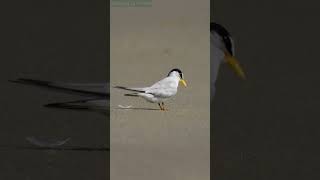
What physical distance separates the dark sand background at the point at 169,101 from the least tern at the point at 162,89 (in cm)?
4

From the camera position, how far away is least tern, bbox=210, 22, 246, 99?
144 inches

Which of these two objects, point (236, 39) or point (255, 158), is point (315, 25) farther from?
point (255, 158)

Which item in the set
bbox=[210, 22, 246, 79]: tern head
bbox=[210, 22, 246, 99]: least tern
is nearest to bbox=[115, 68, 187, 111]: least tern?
bbox=[210, 22, 246, 99]: least tern

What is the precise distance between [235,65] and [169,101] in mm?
552

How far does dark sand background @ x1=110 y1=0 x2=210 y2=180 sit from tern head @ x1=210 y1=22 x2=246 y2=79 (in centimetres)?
6

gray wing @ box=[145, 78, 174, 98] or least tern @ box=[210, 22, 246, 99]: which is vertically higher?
least tern @ box=[210, 22, 246, 99]

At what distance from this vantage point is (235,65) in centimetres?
367
